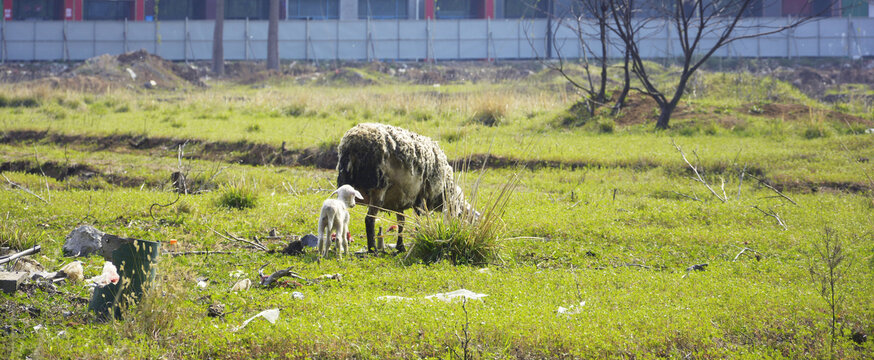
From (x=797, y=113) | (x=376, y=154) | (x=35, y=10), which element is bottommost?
(x=376, y=154)

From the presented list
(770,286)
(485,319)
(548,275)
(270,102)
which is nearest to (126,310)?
(485,319)

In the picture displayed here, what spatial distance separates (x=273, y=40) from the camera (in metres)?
40.2

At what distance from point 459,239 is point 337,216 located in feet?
4.67

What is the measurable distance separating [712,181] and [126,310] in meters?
10.6

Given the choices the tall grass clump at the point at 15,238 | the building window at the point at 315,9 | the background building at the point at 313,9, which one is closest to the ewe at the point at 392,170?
the tall grass clump at the point at 15,238

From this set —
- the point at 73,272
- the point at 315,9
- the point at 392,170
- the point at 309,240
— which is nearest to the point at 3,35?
the point at 315,9

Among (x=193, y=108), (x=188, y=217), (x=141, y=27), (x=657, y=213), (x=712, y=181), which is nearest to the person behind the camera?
(x=188, y=217)

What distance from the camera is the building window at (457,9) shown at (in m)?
47.8

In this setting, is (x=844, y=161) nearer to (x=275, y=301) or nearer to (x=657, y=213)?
(x=657, y=213)

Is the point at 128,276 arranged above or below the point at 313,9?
below

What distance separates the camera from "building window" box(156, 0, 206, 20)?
4694 centimetres

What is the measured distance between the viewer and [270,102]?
78.6ft

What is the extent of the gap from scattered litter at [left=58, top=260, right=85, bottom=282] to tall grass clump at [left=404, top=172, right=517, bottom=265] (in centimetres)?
306

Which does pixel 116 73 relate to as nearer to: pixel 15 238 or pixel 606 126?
pixel 606 126
